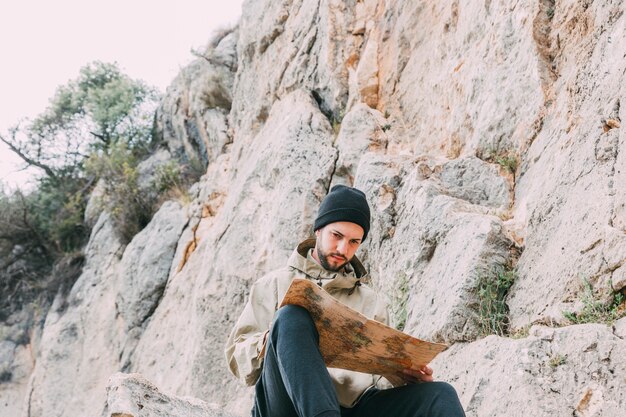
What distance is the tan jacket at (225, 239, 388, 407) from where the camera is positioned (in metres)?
3.08

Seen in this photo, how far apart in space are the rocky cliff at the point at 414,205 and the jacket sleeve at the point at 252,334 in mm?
630

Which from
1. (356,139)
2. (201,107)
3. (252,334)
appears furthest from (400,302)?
(201,107)

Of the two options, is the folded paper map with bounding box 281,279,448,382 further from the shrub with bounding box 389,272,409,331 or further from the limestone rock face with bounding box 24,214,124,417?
the limestone rock face with bounding box 24,214,124,417

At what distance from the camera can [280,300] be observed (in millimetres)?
3352

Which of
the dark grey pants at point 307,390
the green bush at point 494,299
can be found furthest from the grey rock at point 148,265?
the dark grey pants at point 307,390

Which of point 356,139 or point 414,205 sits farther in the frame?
point 356,139

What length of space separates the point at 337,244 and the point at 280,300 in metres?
0.44

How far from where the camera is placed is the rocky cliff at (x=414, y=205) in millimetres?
3291

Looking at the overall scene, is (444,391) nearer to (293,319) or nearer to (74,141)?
(293,319)

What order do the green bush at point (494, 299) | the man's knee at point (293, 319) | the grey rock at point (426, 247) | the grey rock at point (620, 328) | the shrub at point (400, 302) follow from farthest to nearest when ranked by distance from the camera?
the shrub at point (400, 302)
the grey rock at point (426, 247)
the green bush at point (494, 299)
the grey rock at point (620, 328)
the man's knee at point (293, 319)

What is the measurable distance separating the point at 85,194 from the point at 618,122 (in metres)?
12.3

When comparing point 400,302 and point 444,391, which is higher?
Result: point 444,391

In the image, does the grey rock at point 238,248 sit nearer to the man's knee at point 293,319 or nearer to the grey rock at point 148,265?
the grey rock at point 148,265

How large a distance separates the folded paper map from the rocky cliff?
1.88 feet
